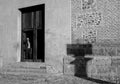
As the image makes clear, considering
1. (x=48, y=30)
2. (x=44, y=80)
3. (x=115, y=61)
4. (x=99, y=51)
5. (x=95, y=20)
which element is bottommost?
(x=44, y=80)

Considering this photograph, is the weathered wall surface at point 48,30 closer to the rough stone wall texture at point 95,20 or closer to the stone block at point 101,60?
the rough stone wall texture at point 95,20

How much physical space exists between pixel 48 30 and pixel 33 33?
4.13ft

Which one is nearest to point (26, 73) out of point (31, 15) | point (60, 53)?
point (60, 53)

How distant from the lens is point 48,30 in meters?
9.88

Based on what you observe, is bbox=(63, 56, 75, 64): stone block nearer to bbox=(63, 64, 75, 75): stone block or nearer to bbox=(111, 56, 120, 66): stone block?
bbox=(63, 64, 75, 75): stone block

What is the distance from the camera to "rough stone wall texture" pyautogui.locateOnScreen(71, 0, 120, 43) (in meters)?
8.26

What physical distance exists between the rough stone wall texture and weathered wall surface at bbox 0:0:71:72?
385mm

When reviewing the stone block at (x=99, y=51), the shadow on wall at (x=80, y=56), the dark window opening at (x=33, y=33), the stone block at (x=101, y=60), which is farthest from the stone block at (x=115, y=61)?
the dark window opening at (x=33, y=33)

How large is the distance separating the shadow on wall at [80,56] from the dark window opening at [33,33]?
2.00 metres

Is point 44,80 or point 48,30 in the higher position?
point 48,30

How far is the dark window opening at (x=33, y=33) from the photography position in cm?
1052

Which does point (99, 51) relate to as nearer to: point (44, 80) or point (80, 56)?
point (80, 56)

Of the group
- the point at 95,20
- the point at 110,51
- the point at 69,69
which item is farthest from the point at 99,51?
the point at 69,69

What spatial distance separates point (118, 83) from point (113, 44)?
6.01 feet
